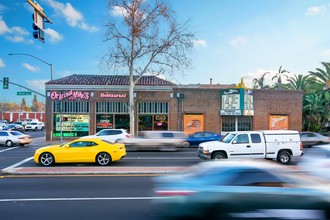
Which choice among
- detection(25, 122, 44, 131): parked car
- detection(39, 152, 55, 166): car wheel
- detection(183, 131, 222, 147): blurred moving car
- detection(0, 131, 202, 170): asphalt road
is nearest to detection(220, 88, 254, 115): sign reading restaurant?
detection(183, 131, 222, 147): blurred moving car

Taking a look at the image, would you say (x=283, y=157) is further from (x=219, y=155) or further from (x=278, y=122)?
(x=278, y=122)

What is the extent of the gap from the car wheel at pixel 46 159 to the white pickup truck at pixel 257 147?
7144 mm

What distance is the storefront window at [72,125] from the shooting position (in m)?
28.7

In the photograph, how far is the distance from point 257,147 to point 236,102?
648 inches

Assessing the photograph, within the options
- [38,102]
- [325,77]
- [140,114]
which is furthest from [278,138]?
[38,102]

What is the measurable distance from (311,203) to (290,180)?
19.5 inches

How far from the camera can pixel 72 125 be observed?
94.2 feet

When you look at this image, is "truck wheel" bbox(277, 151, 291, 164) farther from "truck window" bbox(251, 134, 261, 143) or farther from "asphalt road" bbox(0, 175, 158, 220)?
"asphalt road" bbox(0, 175, 158, 220)

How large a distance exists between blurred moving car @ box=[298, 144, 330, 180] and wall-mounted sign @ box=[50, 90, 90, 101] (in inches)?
959

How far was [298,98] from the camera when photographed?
3019 centimetres

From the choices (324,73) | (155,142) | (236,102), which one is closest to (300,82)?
(324,73)

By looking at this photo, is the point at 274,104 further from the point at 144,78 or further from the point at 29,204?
the point at 29,204

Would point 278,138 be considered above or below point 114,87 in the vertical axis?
below

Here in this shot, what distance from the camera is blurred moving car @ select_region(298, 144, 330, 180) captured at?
6629mm
